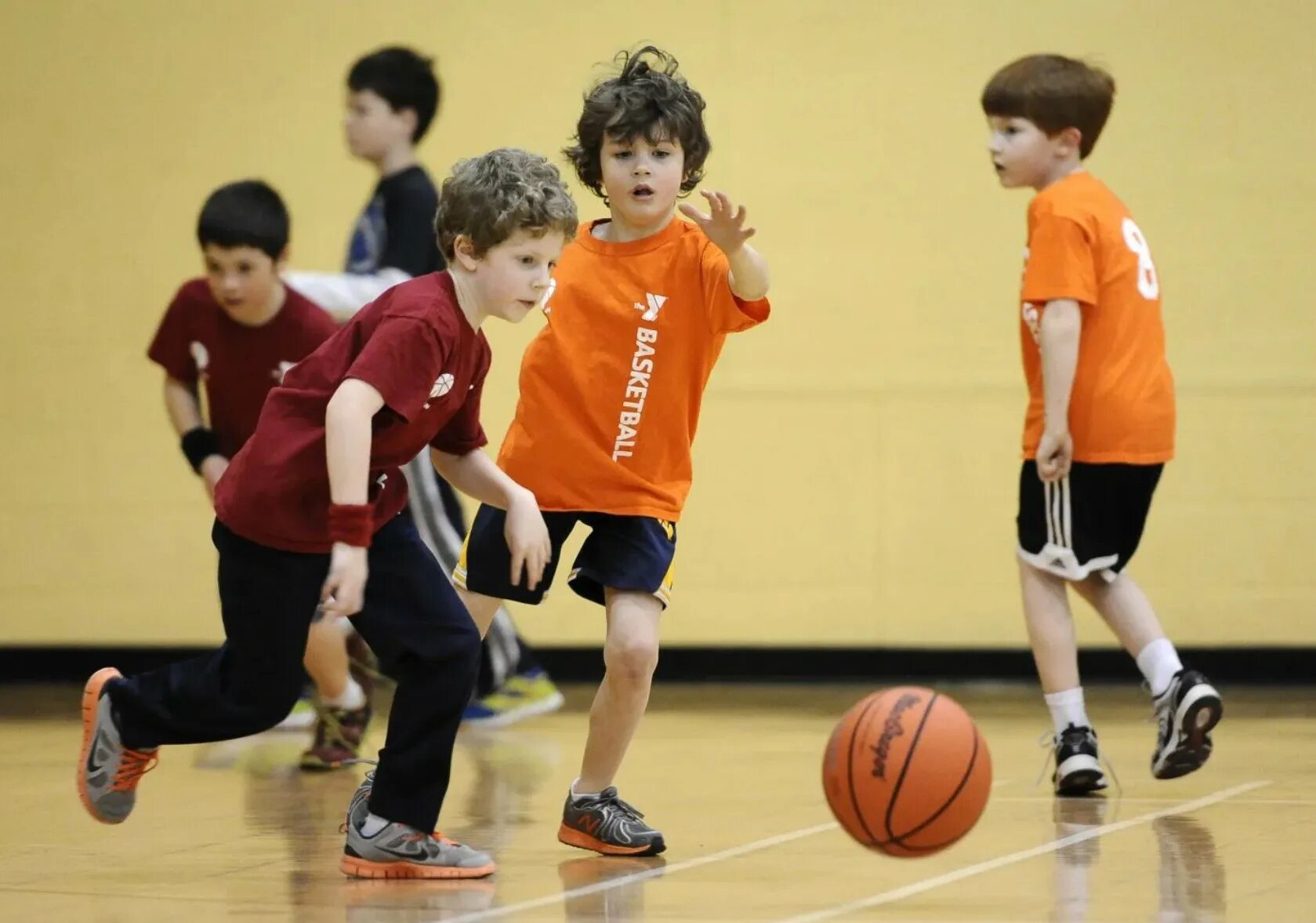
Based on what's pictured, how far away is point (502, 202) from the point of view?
364 centimetres

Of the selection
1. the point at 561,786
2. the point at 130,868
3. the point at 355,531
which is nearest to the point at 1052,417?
the point at 561,786

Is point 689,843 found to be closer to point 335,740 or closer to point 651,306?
point 651,306

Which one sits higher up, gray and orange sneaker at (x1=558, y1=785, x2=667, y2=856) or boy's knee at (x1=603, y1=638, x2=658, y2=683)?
boy's knee at (x1=603, y1=638, x2=658, y2=683)

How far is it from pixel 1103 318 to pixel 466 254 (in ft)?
6.66

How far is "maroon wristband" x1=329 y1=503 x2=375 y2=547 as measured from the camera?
3.37m

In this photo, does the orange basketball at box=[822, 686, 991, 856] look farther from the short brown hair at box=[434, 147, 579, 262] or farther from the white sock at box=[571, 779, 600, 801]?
the short brown hair at box=[434, 147, 579, 262]

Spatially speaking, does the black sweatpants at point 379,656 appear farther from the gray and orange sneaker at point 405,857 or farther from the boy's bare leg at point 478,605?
the boy's bare leg at point 478,605

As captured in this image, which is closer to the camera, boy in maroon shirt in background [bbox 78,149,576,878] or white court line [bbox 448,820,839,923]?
white court line [bbox 448,820,839,923]

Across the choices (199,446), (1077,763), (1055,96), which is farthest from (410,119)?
(1077,763)

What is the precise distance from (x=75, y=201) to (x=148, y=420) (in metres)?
0.93

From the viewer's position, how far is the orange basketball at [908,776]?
3.48 meters

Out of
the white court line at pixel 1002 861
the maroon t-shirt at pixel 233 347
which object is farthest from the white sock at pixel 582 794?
the maroon t-shirt at pixel 233 347

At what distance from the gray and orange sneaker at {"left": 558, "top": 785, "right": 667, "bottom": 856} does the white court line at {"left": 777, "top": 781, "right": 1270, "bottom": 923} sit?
0.62m

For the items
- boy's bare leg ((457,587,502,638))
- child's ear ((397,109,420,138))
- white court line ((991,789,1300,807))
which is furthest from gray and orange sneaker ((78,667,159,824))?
child's ear ((397,109,420,138))
